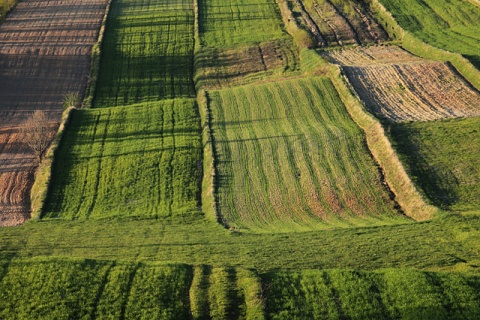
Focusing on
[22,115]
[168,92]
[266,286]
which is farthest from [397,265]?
[22,115]

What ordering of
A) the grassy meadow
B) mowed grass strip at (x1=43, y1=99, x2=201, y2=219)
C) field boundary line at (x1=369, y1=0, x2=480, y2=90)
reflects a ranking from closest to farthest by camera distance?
the grassy meadow → mowed grass strip at (x1=43, y1=99, x2=201, y2=219) → field boundary line at (x1=369, y1=0, x2=480, y2=90)

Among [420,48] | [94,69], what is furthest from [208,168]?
[420,48]

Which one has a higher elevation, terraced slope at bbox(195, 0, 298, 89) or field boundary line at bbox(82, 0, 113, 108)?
terraced slope at bbox(195, 0, 298, 89)

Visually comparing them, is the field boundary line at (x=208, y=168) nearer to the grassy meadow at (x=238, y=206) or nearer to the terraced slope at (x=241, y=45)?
the grassy meadow at (x=238, y=206)

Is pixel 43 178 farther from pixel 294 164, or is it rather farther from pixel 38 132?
pixel 294 164

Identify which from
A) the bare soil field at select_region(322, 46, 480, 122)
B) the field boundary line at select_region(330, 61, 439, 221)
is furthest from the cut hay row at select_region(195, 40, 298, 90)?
the field boundary line at select_region(330, 61, 439, 221)

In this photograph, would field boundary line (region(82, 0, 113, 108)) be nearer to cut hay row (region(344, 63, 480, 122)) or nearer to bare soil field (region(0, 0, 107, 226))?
bare soil field (region(0, 0, 107, 226))

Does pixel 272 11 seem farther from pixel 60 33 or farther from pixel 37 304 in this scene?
pixel 37 304
